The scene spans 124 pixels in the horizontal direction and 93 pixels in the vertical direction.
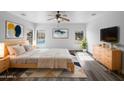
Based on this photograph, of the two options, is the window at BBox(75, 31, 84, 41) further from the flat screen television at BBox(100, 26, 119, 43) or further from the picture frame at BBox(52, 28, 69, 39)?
the flat screen television at BBox(100, 26, 119, 43)

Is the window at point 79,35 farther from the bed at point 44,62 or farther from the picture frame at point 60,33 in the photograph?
the bed at point 44,62

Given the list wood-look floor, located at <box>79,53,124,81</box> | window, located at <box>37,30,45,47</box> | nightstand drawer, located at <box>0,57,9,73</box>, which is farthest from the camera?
window, located at <box>37,30,45,47</box>

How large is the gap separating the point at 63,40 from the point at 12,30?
5.09 meters

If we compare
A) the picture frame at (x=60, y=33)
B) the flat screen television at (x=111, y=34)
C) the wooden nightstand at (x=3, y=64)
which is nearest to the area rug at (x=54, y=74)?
the wooden nightstand at (x=3, y=64)

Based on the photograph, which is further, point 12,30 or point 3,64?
point 12,30

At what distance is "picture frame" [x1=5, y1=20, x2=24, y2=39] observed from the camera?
4.96m

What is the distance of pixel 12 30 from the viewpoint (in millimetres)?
5418

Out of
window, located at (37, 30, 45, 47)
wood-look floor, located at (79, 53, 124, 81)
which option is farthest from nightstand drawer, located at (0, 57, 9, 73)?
window, located at (37, 30, 45, 47)

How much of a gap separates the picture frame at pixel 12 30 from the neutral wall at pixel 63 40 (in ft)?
11.8

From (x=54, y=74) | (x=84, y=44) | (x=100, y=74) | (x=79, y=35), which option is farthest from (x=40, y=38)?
(x=100, y=74)

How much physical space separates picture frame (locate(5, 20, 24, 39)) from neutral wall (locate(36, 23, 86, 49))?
3591mm

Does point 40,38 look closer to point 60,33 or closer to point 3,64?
point 60,33

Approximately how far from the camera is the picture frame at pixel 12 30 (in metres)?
4.96
